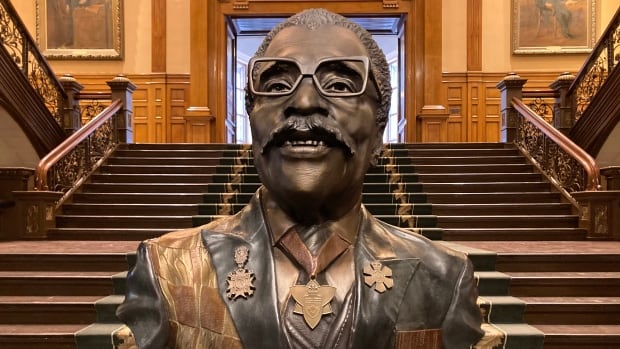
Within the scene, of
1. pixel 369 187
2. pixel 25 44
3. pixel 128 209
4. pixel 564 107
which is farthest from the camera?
pixel 564 107

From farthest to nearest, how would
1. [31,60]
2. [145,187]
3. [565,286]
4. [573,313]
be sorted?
[31,60], [145,187], [565,286], [573,313]

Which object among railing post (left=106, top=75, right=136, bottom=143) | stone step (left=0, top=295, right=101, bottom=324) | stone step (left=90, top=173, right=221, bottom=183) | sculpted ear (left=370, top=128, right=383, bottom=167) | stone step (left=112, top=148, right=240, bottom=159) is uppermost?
railing post (left=106, top=75, right=136, bottom=143)

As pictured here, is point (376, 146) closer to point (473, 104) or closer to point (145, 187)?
point (145, 187)

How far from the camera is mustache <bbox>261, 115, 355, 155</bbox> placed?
929 mm

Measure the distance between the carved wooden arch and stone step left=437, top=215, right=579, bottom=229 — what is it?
4850 mm

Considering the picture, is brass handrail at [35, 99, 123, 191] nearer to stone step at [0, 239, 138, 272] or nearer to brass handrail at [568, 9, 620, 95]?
stone step at [0, 239, 138, 272]

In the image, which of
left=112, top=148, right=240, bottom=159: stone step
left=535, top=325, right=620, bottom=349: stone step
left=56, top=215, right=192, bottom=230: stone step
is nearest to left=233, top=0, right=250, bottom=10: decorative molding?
left=112, top=148, right=240, bottom=159: stone step

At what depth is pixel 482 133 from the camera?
37.1 ft

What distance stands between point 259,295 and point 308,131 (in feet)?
0.87

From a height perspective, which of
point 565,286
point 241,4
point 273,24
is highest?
point 241,4

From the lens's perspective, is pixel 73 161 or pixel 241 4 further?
pixel 241 4

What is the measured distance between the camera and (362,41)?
106 centimetres

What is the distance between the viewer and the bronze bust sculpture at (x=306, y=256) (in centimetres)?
94

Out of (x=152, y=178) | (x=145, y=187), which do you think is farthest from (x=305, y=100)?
(x=152, y=178)
